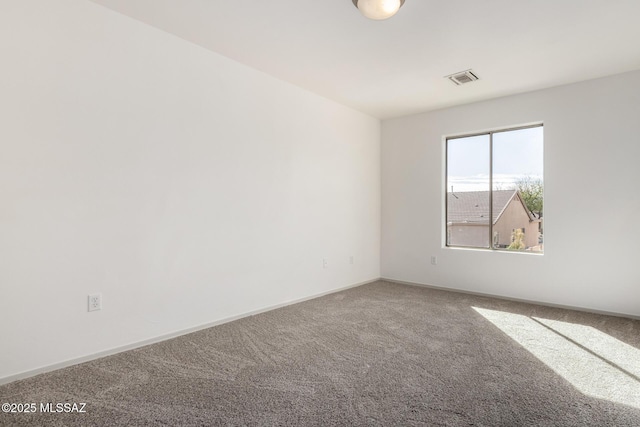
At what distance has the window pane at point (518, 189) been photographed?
4.09 metres

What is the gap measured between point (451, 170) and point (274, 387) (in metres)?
3.94

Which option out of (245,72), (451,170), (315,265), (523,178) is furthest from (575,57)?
(315,265)

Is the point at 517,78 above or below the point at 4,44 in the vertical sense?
above

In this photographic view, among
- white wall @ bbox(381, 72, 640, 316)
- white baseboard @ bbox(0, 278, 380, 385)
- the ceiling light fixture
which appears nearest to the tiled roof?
white wall @ bbox(381, 72, 640, 316)

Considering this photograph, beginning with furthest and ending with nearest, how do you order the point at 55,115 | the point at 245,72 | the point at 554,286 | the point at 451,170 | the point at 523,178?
the point at 451,170 → the point at 523,178 → the point at 554,286 → the point at 245,72 → the point at 55,115

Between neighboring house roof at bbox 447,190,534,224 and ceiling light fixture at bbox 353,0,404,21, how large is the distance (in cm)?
302

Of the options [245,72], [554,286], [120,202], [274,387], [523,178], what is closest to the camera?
[274,387]

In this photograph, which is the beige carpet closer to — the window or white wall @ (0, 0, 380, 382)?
white wall @ (0, 0, 380, 382)

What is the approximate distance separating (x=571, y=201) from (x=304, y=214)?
307 cm

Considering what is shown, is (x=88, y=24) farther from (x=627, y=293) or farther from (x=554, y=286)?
(x=627, y=293)

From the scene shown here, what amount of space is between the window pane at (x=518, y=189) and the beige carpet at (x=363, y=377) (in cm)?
121

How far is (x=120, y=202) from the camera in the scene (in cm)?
255

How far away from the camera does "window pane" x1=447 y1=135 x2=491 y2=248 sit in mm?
4539

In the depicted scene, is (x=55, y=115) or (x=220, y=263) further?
(x=220, y=263)
